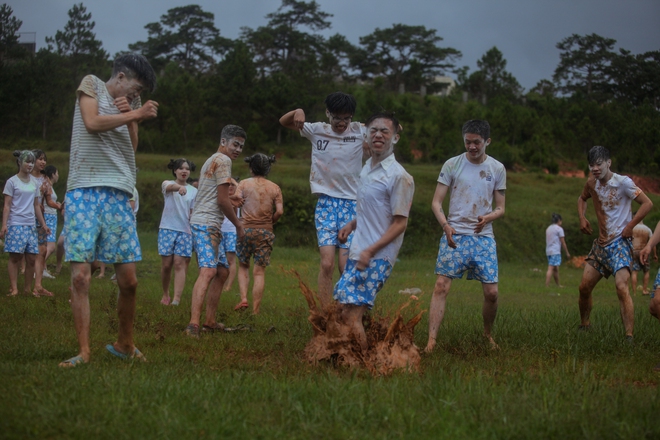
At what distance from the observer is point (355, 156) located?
294 inches

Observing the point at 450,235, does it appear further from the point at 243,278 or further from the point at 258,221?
the point at 243,278

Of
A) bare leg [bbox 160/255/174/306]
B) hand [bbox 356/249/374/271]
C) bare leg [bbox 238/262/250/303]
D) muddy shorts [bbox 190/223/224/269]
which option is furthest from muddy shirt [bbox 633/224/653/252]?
hand [bbox 356/249/374/271]

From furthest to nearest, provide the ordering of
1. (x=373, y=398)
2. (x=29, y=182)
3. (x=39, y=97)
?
(x=39, y=97) < (x=29, y=182) < (x=373, y=398)

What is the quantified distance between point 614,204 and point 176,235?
6.16 meters

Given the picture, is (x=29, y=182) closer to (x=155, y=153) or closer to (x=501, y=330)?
(x=501, y=330)

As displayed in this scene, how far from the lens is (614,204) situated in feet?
26.2

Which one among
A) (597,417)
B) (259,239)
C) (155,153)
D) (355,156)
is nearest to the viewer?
(597,417)

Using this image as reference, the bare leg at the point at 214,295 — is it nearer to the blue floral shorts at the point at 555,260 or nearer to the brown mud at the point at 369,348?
the brown mud at the point at 369,348

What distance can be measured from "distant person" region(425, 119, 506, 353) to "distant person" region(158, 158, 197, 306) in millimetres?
4630

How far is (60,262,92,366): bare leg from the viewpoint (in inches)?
206

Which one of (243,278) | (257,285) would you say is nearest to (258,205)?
(257,285)

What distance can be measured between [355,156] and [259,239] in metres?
2.30

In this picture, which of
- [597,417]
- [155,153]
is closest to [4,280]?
[597,417]

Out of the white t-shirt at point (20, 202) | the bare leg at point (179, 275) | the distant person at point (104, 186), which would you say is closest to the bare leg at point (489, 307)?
the distant person at point (104, 186)
